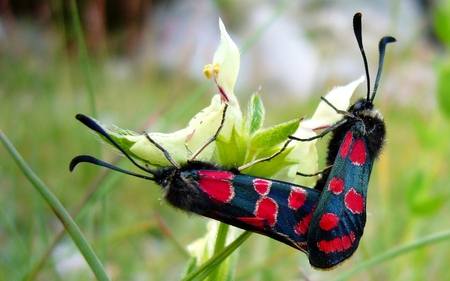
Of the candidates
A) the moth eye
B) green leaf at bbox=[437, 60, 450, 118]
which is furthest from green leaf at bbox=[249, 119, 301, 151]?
green leaf at bbox=[437, 60, 450, 118]

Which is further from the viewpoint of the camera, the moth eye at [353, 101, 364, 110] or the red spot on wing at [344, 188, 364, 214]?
the moth eye at [353, 101, 364, 110]

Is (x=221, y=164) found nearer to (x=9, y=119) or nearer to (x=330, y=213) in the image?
(x=330, y=213)

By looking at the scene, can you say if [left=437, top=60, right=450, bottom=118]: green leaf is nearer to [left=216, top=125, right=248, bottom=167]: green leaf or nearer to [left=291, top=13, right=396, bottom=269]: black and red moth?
[left=291, top=13, right=396, bottom=269]: black and red moth

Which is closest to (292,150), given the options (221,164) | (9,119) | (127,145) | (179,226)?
(221,164)

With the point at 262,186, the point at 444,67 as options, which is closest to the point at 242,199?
the point at 262,186

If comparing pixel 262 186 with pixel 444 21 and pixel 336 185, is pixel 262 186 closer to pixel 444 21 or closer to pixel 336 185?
pixel 336 185

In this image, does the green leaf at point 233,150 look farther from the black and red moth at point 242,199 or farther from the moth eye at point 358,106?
the moth eye at point 358,106

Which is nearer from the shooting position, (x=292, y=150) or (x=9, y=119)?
(x=292, y=150)
